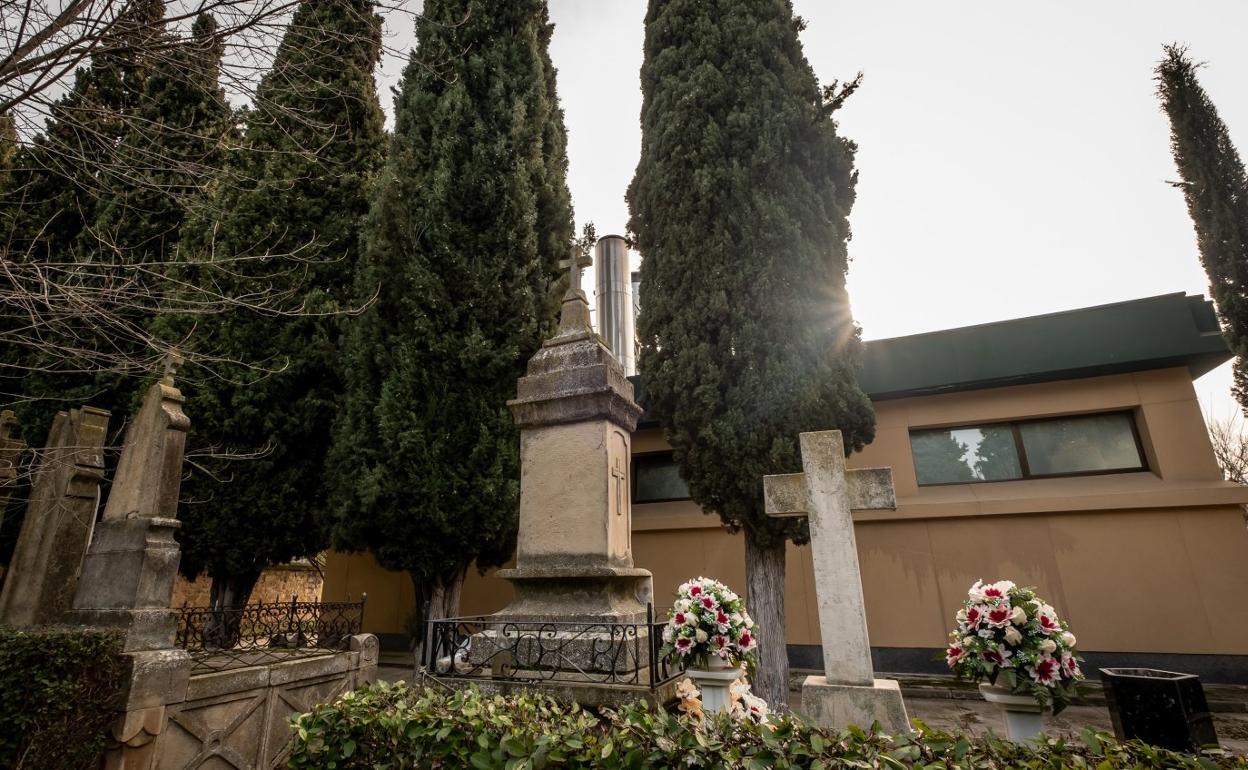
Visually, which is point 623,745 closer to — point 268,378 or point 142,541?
point 142,541

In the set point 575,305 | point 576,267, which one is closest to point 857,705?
point 575,305

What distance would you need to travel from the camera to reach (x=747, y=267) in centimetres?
835

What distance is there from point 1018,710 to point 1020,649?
1.63ft

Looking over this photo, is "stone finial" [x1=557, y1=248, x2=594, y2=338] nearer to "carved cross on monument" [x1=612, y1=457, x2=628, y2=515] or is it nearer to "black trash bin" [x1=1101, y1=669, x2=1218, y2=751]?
"carved cross on monument" [x1=612, y1=457, x2=628, y2=515]

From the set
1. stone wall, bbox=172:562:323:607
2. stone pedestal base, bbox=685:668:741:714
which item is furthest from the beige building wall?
stone wall, bbox=172:562:323:607

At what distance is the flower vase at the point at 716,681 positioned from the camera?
422 cm

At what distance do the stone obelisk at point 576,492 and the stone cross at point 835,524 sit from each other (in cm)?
150

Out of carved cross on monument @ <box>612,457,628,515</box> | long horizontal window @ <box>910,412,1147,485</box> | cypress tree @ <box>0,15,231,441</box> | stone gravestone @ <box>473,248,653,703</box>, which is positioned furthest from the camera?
long horizontal window @ <box>910,412,1147,485</box>

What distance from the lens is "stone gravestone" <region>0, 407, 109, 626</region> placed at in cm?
614

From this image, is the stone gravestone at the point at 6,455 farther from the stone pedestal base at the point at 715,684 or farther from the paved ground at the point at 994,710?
the paved ground at the point at 994,710

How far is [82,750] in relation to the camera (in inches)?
167

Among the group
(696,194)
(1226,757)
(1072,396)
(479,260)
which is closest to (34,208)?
(479,260)

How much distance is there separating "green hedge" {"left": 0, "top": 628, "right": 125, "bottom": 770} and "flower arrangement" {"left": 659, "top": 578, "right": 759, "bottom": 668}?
14.3ft

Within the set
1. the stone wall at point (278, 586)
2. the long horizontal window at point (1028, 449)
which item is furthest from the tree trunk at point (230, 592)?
the long horizontal window at point (1028, 449)
